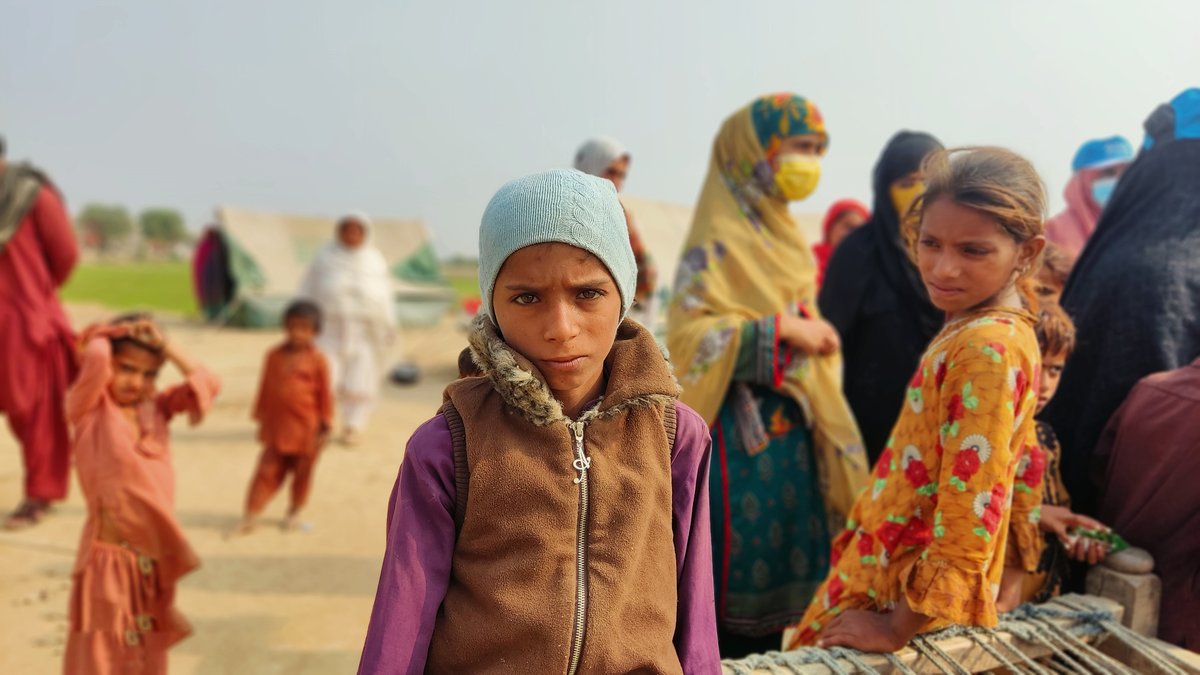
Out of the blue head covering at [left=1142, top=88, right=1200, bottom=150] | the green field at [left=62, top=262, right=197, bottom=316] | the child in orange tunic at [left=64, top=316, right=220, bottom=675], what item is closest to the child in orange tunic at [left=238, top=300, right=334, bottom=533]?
the child in orange tunic at [left=64, top=316, right=220, bottom=675]

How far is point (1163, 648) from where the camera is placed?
188 cm

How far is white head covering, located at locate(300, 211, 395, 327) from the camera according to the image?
736 cm

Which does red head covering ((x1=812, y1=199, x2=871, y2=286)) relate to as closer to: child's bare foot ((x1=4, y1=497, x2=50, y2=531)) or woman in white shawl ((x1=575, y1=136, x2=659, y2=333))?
woman in white shawl ((x1=575, y1=136, x2=659, y2=333))

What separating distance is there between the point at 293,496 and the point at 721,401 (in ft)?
11.4

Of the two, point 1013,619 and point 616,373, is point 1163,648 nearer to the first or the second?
point 1013,619

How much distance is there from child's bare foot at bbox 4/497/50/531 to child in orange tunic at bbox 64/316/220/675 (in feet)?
8.36

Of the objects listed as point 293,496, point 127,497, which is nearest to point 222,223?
point 293,496

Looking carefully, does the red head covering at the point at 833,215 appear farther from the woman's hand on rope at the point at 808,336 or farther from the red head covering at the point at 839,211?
the woman's hand on rope at the point at 808,336

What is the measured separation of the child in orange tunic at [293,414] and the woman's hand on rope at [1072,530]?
4099 millimetres

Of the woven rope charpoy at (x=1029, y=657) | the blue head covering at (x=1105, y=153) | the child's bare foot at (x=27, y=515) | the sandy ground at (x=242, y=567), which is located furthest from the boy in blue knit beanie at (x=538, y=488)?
the child's bare foot at (x=27, y=515)

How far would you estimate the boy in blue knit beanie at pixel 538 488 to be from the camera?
48.1 inches

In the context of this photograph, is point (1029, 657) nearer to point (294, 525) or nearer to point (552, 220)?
point (552, 220)

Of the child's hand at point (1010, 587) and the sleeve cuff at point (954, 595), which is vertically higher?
the sleeve cuff at point (954, 595)

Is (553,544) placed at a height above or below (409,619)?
above
